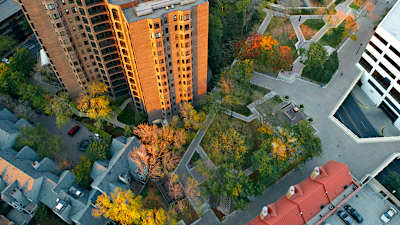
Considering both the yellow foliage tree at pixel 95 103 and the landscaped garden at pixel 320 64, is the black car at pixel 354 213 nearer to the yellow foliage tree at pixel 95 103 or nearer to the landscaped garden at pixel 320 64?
the landscaped garden at pixel 320 64

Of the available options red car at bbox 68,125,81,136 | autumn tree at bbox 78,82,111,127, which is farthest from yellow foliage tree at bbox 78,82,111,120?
red car at bbox 68,125,81,136

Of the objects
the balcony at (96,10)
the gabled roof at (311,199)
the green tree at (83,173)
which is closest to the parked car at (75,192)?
the green tree at (83,173)

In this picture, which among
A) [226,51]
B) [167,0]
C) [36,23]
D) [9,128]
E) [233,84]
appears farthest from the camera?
[226,51]

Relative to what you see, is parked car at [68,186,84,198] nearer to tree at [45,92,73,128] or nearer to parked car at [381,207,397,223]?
tree at [45,92,73,128]

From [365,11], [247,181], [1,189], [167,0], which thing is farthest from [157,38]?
[365,11]

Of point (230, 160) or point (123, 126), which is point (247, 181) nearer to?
point (230, 160)
